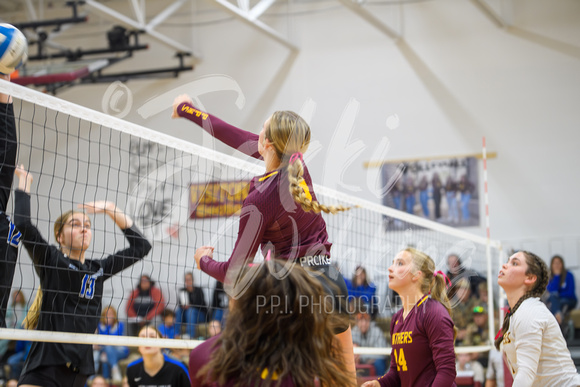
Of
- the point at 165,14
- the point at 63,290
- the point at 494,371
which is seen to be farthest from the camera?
the point at 165,14

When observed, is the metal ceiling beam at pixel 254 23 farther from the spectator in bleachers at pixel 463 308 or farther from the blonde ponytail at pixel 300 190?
the blonde ponytail at pixel 300 190

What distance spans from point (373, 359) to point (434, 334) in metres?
5.88

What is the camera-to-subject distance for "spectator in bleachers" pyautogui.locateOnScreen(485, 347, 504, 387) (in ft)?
27.1

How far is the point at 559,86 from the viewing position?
11.0 meters

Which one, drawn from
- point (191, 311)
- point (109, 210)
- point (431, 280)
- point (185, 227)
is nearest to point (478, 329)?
point (191, 311)

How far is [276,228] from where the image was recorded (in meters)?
2.86

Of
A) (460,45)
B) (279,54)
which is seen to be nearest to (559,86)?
(460,45)

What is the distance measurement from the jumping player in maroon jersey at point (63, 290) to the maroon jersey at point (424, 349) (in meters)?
1.76

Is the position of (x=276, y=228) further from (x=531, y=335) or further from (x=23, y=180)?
(x=531, y=335)

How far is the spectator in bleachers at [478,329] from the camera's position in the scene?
8.48 meters

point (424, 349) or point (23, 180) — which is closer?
point (23, 180)

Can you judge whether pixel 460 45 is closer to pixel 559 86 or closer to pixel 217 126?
pixel 559 86

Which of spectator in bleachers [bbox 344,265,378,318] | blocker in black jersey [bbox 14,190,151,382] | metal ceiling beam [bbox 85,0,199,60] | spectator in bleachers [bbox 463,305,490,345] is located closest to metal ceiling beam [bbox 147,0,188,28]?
metal ceiling beam [bbox 85,0,199,60]

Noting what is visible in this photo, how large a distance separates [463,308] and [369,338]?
1.46 meters
